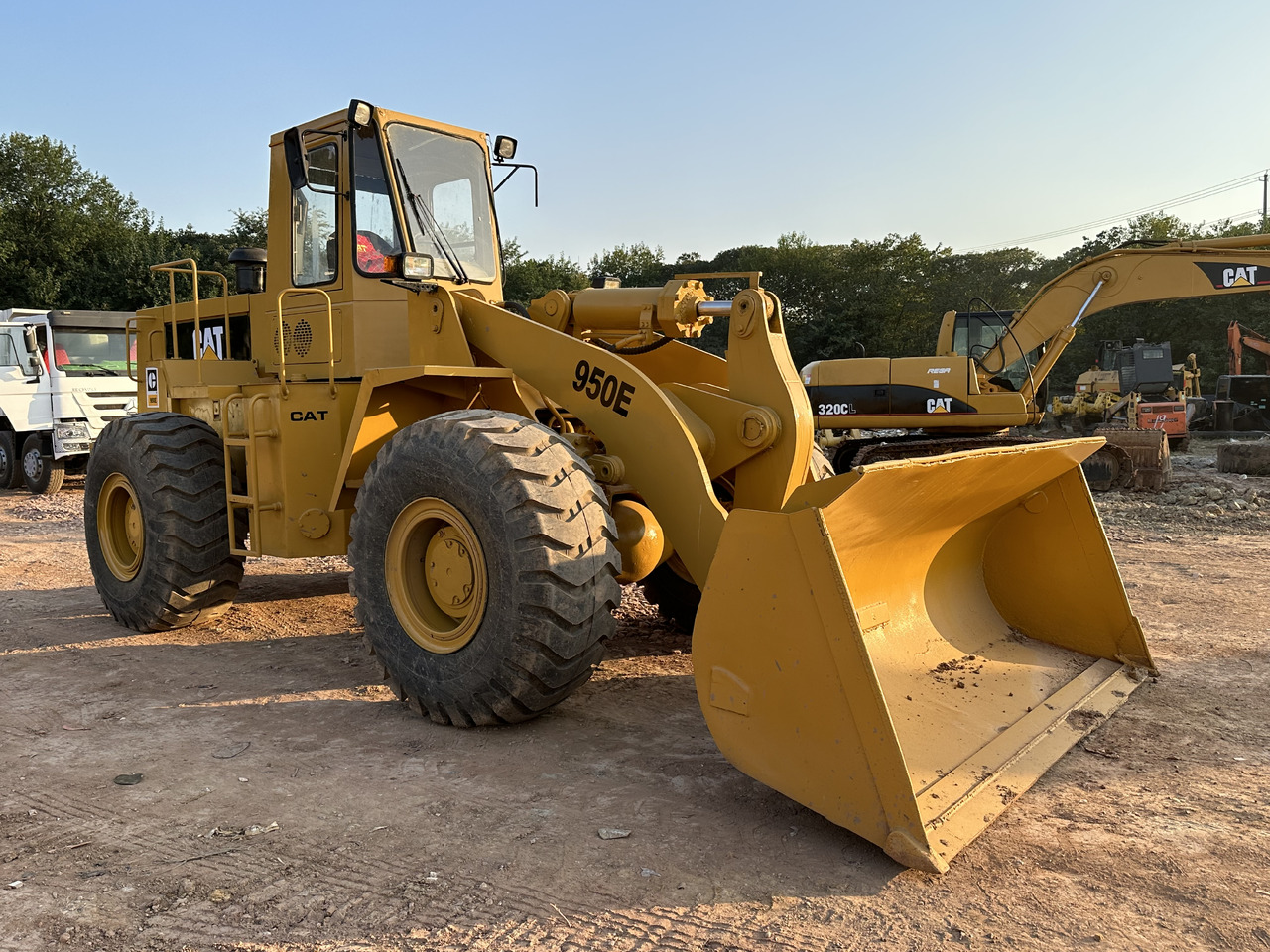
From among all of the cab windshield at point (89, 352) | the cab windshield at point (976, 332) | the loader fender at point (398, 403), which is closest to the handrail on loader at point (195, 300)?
the loader fender at point (398, 403)

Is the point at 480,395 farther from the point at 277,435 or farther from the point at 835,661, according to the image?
the point at 835,661

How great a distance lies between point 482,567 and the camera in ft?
13.9

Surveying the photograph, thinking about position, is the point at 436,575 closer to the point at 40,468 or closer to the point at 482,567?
the point at 482,567

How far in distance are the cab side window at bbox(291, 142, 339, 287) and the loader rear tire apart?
269cm

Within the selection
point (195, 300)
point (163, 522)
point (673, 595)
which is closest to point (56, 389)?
point (195, 300)

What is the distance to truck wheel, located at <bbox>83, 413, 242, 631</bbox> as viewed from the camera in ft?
19.3

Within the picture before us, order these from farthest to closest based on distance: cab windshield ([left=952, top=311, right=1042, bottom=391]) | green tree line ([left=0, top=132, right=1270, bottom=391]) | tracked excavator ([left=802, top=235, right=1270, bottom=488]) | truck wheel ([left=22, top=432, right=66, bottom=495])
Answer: green tree line ([left=0, top=132, right=1270, bottom=391]), truck wheel ([left=22, top=432, right=66, bottom=495]), cab windshield ([left=952, top=311, right=1042, bottom=391]), tracked excavator ([left=802, top=235, right=1270, bottom=488])

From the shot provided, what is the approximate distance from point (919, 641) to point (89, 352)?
14.6m

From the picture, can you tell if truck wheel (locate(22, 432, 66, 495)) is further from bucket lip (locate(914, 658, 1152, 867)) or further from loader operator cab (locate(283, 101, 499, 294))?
bucket lip (locate(914, 658, 1152, 867))

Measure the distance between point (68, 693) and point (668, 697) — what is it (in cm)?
310

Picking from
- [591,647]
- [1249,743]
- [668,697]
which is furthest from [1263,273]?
[591,647]

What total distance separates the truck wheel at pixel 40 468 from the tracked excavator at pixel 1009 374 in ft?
36.9

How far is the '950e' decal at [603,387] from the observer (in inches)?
178

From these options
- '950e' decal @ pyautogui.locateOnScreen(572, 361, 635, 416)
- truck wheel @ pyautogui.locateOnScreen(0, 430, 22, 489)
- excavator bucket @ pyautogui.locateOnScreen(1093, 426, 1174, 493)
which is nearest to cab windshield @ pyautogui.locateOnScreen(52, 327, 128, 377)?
truck wheel @ pyautogui.locateOnScreen(0, 430, 22, 489)
